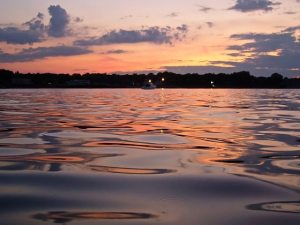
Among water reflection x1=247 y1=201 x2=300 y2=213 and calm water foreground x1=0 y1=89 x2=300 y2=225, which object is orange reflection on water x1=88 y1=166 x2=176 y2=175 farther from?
water reflection x1=247 y1=201 x2=300 y2=213

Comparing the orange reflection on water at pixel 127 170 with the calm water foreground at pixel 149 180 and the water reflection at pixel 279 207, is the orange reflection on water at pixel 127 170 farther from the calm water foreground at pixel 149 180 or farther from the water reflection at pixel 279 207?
the water reflection at pixel 279 207

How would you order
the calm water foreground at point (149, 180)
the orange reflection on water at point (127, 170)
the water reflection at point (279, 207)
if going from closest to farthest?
the calm water foreground at point (149, 180) < the water reflection at point (279, 207) < the orange reflection on water at point (127, 170)

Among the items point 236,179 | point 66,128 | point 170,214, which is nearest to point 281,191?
point 236,179

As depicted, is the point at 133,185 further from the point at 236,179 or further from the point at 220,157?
the point at 220,157

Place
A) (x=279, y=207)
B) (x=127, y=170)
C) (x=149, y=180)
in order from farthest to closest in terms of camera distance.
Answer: (x=127, y=170)
(x=149, y=180)
(x=279, y=207)

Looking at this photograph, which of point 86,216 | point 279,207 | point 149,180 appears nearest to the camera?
point 86,216

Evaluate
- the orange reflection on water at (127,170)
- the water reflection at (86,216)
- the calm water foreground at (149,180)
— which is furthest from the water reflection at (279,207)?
the orange reflection on water at (127,170)

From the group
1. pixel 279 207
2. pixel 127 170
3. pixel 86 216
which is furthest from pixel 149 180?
pixel 279 207

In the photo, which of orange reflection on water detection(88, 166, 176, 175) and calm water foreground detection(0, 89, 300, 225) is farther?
orange reflection on water detection(88, 166, 176, 175)

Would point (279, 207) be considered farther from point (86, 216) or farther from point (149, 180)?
point (86, 216)

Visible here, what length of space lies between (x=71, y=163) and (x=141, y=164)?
2.79 ft

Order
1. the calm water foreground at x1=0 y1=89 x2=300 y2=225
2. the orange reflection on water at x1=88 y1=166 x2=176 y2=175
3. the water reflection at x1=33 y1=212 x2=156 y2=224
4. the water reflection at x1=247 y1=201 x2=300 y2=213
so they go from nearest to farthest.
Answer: the water reflection at x1=33 y1=212 x2=156 y2=224, the calm water foreground at x1=0 y1=89 x2=300 y2=225, the water reflection at x1=247 y1=201 x2=300 y2=213, the orange reflection on water at x1=88 y1=166 x2=176 y2=175

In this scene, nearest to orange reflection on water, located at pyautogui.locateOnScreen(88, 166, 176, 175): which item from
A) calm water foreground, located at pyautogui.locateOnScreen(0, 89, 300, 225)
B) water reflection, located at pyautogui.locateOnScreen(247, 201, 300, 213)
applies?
calm water foreground, located at pyautogui.locateOnScreen(0, 89, 300, 225)

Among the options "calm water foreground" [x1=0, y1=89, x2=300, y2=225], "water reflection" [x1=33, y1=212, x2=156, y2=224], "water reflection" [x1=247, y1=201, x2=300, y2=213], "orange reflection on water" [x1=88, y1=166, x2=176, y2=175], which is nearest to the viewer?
"water reflection" [x1=33, y1=212, x2=156, y2=224]
